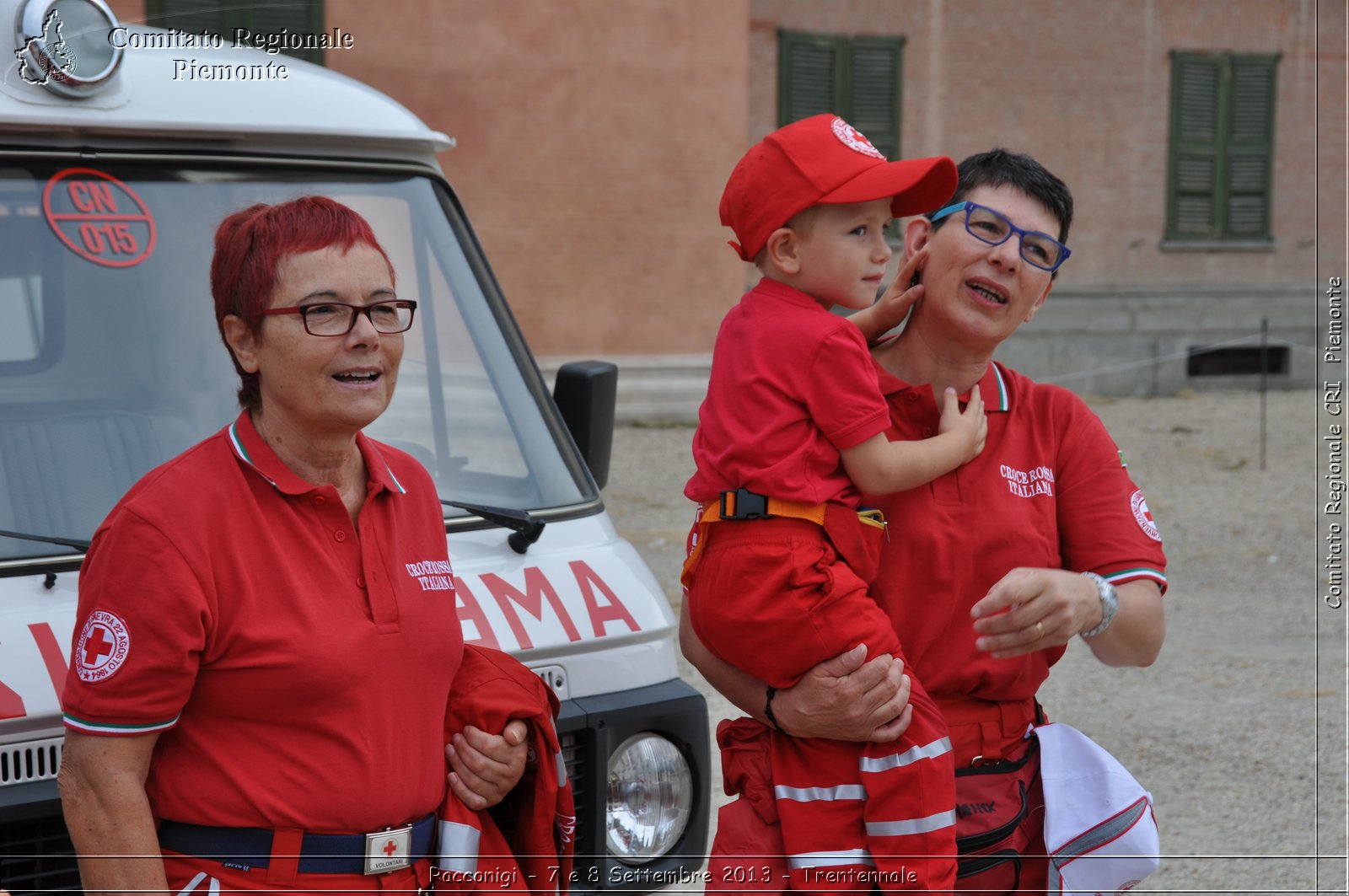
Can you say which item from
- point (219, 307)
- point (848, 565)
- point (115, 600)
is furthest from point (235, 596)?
point (848, 565)

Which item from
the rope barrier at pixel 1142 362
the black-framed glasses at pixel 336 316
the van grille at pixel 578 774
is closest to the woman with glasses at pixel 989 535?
the van grille at pixel 578 774

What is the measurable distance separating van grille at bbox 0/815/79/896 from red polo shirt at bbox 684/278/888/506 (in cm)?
122

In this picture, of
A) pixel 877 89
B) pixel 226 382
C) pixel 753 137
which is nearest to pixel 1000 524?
pixel 226 382

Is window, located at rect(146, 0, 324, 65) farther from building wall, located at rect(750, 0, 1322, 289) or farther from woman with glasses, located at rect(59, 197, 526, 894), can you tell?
woman with glasses, located at rect(59, 197, 526, 894)

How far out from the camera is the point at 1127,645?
2457mm

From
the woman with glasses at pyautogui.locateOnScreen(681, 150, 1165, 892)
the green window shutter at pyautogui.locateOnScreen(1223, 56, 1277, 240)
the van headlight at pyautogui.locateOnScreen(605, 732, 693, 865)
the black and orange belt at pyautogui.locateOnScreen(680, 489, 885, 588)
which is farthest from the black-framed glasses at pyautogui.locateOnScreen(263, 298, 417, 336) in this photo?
the green window shutter at pyautogui.locateOnScreen(1223, 56, 1277, 240)

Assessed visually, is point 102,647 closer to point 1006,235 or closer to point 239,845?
point 239,845

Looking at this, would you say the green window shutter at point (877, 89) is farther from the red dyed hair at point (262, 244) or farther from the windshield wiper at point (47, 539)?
the red dyed hair at point (262, 244)

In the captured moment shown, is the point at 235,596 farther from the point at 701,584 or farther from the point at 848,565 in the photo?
the point at 848,565

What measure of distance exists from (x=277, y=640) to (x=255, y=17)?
13155mm

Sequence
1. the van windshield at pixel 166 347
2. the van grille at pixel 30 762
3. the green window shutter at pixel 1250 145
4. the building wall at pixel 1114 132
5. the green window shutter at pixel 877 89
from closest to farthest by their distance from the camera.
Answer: the van grille at pixel 30 762 < the van windshield at pixel 166 347 < the green window shutter at pixel 877 89 < the building wall at pixel 1114 132 < the green window shutter at pixel 1250 145

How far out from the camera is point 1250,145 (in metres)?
19.2

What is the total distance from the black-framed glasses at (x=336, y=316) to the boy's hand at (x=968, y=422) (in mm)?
948

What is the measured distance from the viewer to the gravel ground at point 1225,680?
204 inches
